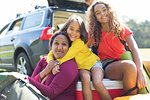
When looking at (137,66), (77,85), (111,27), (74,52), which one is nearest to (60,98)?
(77,85)

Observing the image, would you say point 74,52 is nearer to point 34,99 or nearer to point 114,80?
point 114,80

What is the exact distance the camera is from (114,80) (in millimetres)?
1907

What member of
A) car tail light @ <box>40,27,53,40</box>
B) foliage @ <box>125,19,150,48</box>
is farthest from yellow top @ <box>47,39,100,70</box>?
foliage @ <box>125,19,150,48</box>

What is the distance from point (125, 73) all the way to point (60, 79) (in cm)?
65

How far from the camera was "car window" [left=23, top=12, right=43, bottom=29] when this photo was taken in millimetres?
4414

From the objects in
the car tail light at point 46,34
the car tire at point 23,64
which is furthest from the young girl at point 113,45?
the car tire at point 23,64

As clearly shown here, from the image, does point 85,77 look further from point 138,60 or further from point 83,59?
point 138,60

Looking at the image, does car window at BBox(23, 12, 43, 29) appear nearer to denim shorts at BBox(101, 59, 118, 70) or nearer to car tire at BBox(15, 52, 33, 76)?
car tire at BBox(15, 52, 33, 76)

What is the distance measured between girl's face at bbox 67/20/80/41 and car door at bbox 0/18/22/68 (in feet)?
10.4

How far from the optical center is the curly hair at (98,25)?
7.19ft

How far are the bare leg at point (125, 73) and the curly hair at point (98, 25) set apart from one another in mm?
419

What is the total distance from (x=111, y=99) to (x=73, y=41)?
76 cm

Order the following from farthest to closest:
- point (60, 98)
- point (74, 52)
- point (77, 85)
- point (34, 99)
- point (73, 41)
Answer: point (73, 41) < point (74, 52) < point (77, 85) < point (60, 98) < point (34, 99)

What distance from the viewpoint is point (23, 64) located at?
15.4ft
